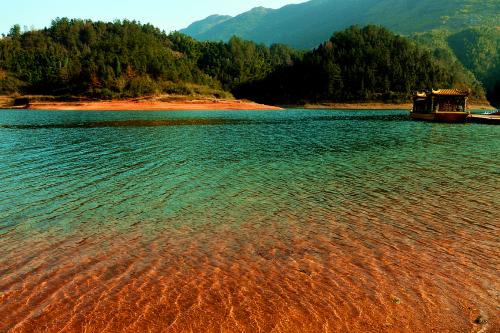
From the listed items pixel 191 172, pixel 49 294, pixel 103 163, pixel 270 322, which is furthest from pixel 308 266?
pixel 103 163

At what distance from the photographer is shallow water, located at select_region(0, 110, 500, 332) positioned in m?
7.77

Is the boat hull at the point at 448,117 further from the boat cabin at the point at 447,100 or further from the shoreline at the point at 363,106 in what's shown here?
the shoreline at the point at 363,106

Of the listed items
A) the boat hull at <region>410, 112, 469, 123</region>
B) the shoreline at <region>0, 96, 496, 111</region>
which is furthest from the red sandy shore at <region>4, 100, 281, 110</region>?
the boat hull at <region>410, 112, 469, 123</region>

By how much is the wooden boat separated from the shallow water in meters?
54.3

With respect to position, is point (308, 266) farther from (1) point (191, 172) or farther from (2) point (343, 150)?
(2) point (343, 150)

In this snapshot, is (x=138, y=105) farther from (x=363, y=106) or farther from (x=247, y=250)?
(x=247, y=250)

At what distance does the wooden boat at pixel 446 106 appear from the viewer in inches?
2854

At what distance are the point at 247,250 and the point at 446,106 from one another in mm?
76868

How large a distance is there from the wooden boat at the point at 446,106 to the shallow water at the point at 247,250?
54.3m

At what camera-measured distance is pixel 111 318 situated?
7.62m

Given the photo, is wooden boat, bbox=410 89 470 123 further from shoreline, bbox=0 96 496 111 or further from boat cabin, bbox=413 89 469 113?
shoreline, bbox=0 96 496 111

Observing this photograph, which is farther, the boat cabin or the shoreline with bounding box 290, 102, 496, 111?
the shoreline with bounding box 290, 102, 496, 111

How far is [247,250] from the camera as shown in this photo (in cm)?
1120

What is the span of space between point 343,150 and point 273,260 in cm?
2550
